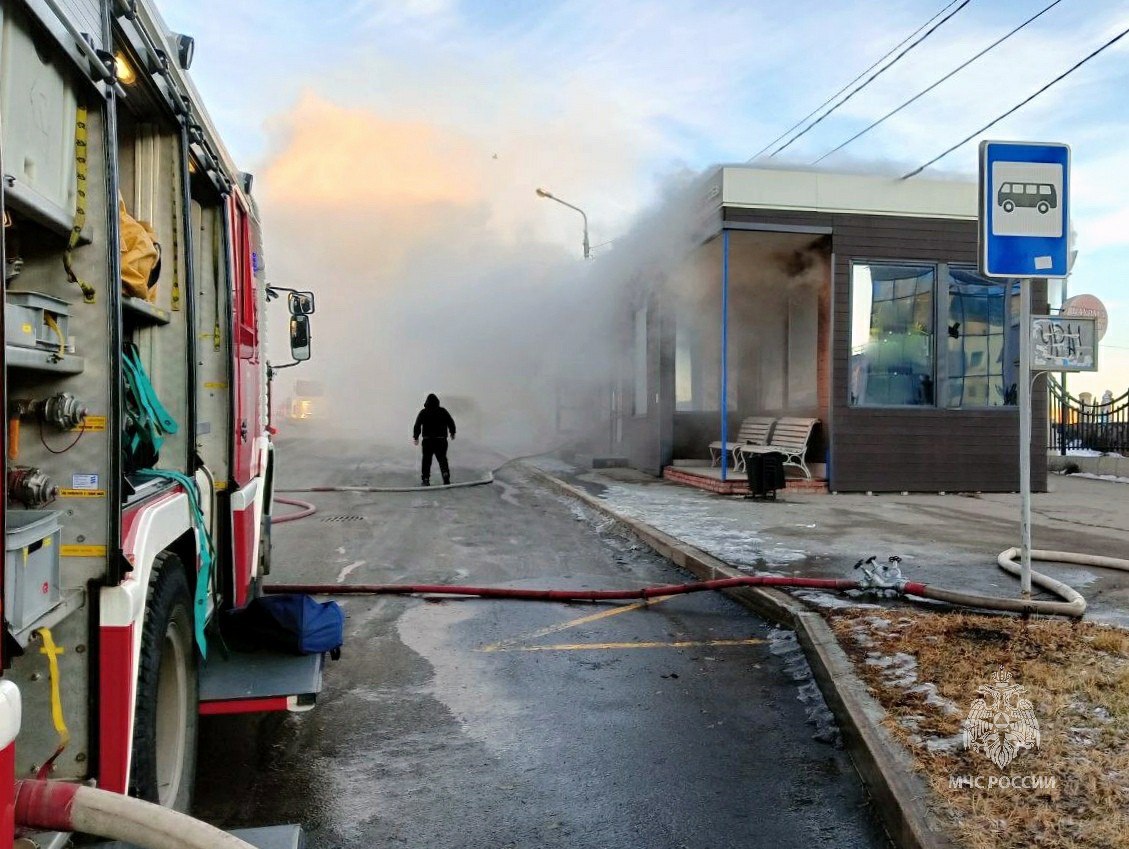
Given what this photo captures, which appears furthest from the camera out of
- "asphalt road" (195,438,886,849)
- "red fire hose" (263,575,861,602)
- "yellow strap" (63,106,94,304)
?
"red fire hose" (263,575,861,602)

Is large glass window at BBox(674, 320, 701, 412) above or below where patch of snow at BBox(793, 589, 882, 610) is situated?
above

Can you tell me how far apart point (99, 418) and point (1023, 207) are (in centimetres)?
528

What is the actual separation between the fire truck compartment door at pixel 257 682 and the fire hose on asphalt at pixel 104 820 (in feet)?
4.31

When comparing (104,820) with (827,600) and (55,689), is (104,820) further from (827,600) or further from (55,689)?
(827,600)

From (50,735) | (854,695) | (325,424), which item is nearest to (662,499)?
(854,695)

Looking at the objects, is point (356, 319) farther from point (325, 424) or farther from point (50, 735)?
point (50, 735)

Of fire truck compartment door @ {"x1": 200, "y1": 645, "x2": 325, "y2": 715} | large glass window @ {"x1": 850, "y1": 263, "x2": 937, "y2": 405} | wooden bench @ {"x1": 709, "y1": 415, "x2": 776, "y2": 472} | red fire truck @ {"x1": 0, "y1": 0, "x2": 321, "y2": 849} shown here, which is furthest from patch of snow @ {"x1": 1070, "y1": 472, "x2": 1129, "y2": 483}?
red fire truck @ {"x1": 0, "y1": 0, "x2": 321, "y2": 849}

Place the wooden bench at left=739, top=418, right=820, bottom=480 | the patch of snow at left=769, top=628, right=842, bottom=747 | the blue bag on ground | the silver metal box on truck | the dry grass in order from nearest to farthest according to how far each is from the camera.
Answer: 1. the silver metal box on truck
2. the dry grass
3. the blue bag on ground
4. the patch of snow at left=769, top=628, right=842, bottom=747
5. the wooden bench at left=739, top=418, right=820, bottom=480

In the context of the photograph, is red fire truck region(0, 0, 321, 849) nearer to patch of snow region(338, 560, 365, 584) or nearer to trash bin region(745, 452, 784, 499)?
patch of snow region(338, 560, 365, 584)

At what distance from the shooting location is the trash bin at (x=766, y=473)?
35.6 feet

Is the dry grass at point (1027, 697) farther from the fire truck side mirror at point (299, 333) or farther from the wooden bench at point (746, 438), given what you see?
the wooden bench at point (746, 438)

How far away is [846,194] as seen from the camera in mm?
12039

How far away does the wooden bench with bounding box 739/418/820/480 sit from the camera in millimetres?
12406

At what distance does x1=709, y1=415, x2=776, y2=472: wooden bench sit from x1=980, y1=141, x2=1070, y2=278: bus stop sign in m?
7.90
